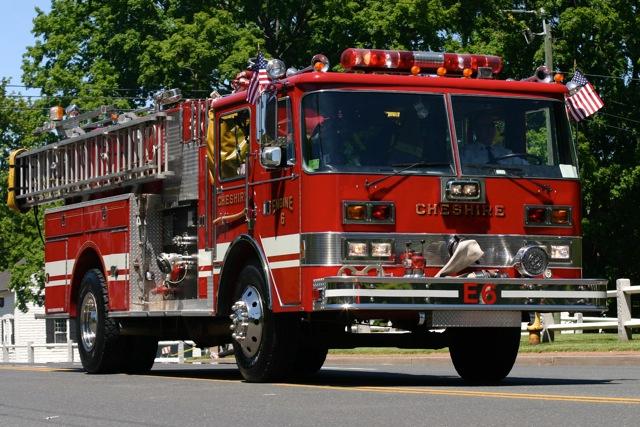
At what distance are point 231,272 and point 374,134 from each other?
86.3 inches

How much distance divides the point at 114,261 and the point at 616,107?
1133 inches

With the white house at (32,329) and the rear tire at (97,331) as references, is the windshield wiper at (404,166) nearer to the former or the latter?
the rear tire at (97,331)

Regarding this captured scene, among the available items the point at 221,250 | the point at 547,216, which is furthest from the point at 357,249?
the point at 221,250

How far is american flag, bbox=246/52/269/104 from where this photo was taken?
14.4 meters

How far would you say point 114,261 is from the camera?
18.0 metres

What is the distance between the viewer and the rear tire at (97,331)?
1800 centimetres

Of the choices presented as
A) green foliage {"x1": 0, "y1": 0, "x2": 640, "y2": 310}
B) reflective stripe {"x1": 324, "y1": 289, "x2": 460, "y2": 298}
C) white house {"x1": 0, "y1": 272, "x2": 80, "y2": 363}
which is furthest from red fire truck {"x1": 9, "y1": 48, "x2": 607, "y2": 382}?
white house {"x1": 0, "y1": 272, "x2": 80, "y2": 363}

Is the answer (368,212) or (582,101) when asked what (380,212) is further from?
(582,101)

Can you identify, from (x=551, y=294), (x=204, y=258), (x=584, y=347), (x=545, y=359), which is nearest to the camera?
(x=551, y=294)

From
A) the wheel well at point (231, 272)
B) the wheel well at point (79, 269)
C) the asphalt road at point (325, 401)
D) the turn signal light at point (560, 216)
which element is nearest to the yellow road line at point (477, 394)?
the asphalt road at point (325, 401)

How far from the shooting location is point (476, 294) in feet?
45.2

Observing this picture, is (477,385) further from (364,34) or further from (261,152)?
(364,34)

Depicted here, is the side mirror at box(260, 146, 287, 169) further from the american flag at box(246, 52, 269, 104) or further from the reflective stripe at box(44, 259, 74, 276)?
the reflective stripe at box(44, 259, 74, 276)

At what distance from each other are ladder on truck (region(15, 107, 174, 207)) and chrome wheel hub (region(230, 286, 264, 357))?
2.52 metres
